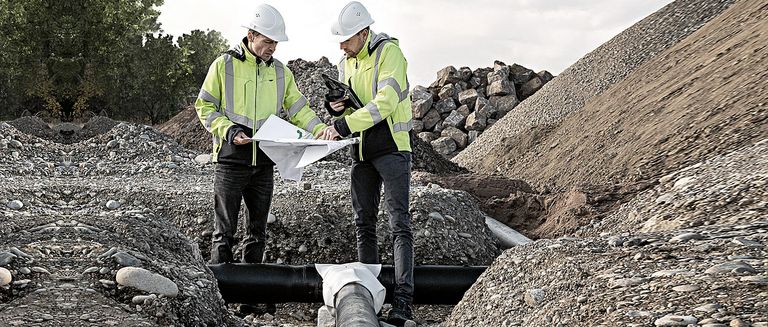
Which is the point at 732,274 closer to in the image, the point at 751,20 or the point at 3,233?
the point at 3,233

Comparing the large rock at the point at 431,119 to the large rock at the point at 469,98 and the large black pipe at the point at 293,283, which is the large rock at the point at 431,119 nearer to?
the large rock at the point at 469,98

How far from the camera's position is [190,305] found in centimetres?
554

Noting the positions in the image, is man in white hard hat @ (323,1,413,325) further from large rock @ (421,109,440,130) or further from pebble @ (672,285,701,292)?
large rock @ (421,109,440,130)

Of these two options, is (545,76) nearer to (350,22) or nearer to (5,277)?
(350,22)

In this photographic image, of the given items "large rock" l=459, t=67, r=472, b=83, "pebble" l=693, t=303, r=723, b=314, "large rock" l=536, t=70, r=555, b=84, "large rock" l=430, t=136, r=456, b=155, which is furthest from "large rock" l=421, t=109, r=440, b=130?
"pebble" l=693, t=303, r=723, b=314

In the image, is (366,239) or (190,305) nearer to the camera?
(190,305)

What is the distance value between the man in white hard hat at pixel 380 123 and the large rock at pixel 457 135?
50.3 ft

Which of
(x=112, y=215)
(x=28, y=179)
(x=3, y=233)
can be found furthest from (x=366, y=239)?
(x=28, y=179)

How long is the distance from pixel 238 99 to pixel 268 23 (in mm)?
626

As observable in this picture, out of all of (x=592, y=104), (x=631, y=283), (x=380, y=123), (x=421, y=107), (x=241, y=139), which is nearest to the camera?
(x=631, y=283)

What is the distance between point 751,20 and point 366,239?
11.6m

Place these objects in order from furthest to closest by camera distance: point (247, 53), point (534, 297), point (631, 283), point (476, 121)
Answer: point (476, 121), point (247, 53), point (534, 297), point (631, 283)

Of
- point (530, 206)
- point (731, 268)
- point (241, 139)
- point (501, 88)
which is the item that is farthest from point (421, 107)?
point (731, 268)

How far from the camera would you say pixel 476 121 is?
21.8 metres
